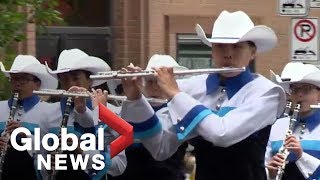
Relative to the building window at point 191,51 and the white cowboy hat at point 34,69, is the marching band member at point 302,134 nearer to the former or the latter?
the white cowboy hat at point 34,69

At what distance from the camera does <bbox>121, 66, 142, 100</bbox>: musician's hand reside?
6941 mm

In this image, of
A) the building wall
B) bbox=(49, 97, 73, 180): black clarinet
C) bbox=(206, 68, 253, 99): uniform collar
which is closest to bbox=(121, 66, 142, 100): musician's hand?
bbox=(206, 68, 253, 99): uniform collar

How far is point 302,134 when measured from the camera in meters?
8.48

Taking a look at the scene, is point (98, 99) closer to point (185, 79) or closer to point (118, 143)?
point (118, 143)

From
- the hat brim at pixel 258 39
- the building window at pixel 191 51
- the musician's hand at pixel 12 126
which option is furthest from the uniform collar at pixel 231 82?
the building window at pixel 191 51

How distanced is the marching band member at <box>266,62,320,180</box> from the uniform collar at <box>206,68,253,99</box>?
4.52 feet

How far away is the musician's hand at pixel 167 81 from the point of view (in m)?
6.64

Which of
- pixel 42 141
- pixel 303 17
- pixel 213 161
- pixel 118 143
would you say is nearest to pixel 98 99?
pixel 118 143

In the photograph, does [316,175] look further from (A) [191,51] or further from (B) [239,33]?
(A) [191,51]

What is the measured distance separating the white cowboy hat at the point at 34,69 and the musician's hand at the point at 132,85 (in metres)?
2.50

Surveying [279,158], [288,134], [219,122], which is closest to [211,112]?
[219,122]

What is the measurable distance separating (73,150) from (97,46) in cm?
886

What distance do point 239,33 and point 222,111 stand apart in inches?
19.4

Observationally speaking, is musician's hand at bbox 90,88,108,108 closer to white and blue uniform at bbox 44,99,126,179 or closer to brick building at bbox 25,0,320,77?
white and blue uniform at bbox 44,99,126,179
